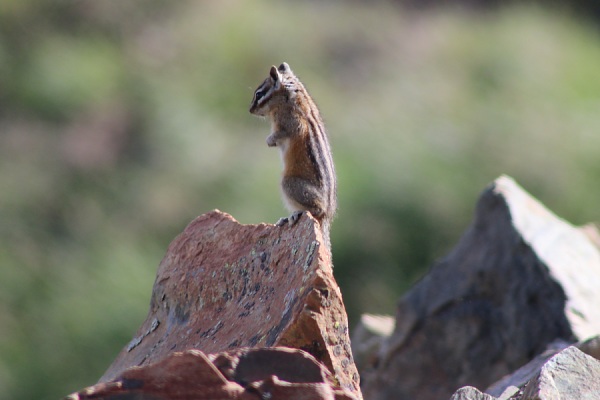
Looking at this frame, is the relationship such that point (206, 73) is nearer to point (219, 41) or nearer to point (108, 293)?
point (219, 41)

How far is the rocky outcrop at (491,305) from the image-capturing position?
8.29m

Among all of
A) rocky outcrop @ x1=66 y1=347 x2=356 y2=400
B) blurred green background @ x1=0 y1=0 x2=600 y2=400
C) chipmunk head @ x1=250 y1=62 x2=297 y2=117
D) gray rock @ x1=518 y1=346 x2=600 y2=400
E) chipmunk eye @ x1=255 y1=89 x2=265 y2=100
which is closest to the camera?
rocky outcrop @ x1=66 y1=347 x2=356 y2=400

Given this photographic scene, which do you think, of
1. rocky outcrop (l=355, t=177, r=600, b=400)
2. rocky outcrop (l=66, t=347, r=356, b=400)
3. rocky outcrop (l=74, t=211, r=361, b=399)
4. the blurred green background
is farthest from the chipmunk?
the blurred green background

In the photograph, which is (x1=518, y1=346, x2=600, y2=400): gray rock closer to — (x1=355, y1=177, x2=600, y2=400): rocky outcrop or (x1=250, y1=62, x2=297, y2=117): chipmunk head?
(x1=355, y1=177, x2=600, y2=400): rocky outcrop

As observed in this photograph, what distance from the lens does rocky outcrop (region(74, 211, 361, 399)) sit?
212 inches

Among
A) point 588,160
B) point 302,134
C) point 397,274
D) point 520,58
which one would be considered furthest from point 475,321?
point 520,58

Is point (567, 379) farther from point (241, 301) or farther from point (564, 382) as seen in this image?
point (241, 301)

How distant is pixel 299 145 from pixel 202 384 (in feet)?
11.1

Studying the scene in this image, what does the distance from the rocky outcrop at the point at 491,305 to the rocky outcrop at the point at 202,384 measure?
3.80 m

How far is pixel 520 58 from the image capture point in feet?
61.7

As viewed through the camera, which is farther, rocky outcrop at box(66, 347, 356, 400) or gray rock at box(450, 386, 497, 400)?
gray rock at box(450, 386, 497, 400)

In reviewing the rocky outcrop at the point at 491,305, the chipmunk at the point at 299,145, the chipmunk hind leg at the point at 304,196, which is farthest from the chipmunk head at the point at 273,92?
the rocky outcrop at the point at 491,305

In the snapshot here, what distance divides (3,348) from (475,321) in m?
7.31

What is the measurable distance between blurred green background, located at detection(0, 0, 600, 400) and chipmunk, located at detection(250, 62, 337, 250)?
21.2ft
